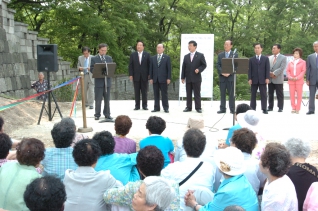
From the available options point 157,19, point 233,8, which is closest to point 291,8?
point 233,8

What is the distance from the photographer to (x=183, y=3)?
1773 centimetres

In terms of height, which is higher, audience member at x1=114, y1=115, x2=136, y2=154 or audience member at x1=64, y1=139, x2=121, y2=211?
audience member at x1=114, y1=115, x2=136, y2=154

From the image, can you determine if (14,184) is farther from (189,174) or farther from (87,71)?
(87,71)

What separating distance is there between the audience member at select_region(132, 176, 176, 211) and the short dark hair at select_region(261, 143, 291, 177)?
0.87 m

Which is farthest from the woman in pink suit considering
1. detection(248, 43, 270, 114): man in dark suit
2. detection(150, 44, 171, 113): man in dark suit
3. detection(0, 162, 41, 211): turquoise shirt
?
detection(0, 162, 41, 211): turquoise shirt

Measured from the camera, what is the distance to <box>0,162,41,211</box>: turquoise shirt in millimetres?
2430

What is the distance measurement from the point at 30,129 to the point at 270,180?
516 centimetres

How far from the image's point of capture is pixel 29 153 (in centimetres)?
268

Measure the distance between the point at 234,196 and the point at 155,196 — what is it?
29.0 inches

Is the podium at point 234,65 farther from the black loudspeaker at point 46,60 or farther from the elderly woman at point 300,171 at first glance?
the elderly woman at point 300,171

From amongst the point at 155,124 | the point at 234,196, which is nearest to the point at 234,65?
the point at 155,124

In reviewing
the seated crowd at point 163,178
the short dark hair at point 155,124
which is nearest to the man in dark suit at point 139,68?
the short dark hair at point 155,124

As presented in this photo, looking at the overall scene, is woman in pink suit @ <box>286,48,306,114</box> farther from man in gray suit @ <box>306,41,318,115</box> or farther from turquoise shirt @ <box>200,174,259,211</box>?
turquoise shirt @ <box>200,174,259,211</box>

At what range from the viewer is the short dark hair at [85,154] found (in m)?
2.71
